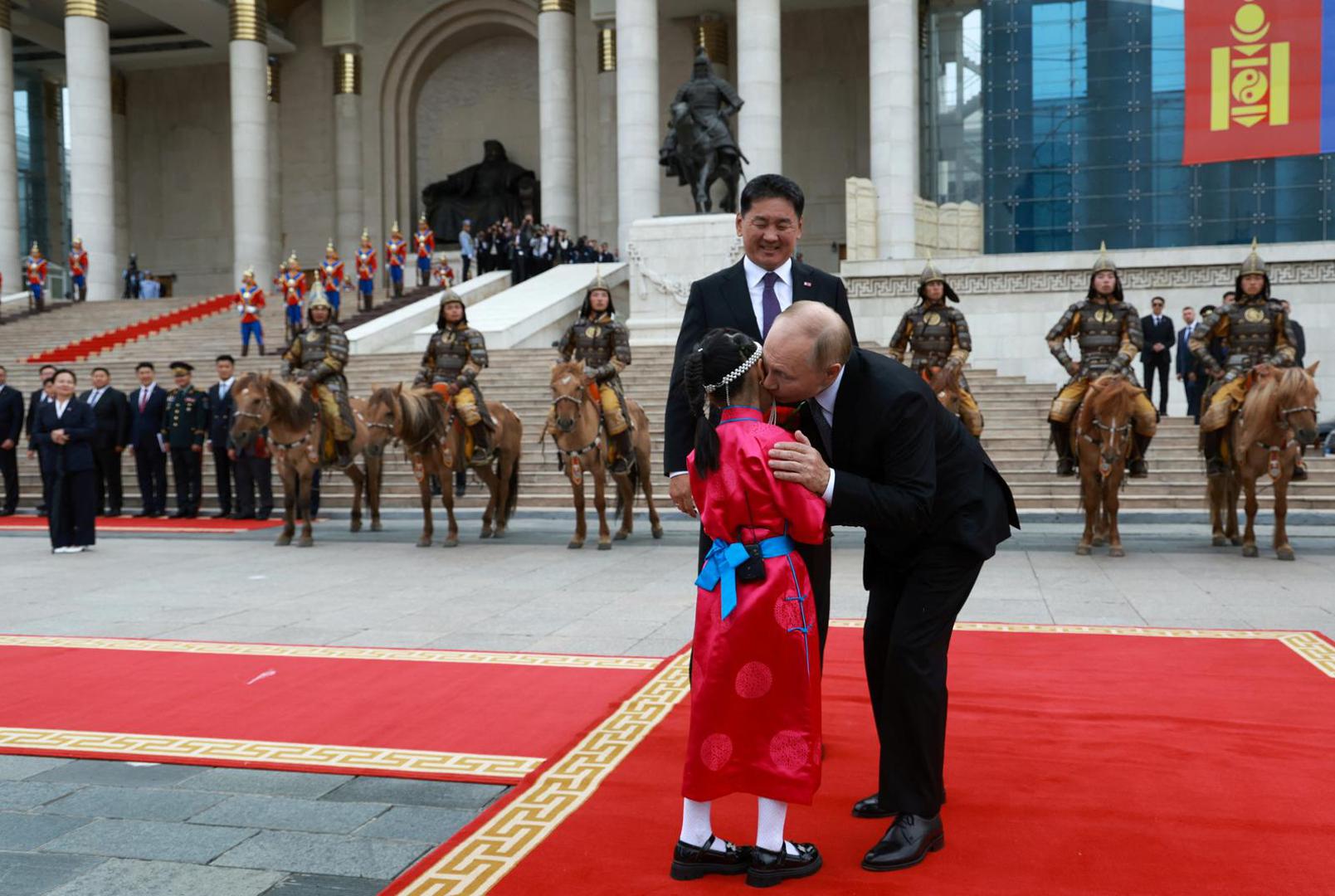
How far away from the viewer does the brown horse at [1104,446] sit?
10328mm

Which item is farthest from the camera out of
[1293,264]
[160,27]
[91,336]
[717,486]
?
[160,27]

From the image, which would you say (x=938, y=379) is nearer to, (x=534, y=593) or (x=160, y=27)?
(x=534, y=593)

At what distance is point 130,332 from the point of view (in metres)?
27.3

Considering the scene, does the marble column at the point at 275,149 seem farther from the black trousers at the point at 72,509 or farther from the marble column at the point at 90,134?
the black trousers at the point at 72,509

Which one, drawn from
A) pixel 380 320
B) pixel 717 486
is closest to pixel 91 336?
pixel 380 320

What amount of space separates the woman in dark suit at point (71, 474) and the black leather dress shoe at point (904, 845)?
10.4 metres

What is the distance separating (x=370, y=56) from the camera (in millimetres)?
40219

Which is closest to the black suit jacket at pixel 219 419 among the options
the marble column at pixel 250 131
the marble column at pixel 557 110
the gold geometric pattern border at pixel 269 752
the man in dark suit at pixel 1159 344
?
the gold geometric pattern border at pixel 269 752

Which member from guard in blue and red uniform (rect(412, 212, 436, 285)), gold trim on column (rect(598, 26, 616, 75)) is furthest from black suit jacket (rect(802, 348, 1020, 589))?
gold trim on column (rect(598, 26, 616, 75))

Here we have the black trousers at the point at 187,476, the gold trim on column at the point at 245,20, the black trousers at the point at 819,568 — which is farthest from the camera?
the gold trim on column at the point at 245,20

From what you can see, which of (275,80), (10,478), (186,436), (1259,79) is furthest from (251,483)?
(275,80)

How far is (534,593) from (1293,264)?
17101 millimetres

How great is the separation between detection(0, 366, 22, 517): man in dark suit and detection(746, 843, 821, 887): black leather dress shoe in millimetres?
15798

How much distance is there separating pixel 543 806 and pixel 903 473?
162cm
